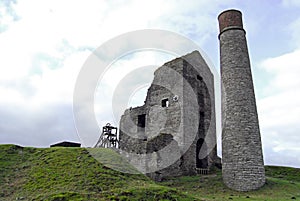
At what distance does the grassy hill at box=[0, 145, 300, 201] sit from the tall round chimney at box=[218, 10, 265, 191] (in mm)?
919

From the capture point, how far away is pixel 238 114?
18.0m

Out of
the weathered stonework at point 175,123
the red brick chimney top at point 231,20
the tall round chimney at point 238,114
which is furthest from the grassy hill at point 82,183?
the red brick chimney top at point 231,20

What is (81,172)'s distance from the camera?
12977 mm

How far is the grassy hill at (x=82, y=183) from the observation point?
11.1 metres

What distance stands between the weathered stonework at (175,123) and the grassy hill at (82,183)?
2523 mm

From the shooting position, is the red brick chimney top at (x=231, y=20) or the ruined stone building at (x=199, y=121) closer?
the ruined stone building at (x=199, y=121)

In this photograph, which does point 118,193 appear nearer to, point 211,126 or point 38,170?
point 38,170

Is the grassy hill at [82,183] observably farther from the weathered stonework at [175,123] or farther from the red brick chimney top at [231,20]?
the red brick chimney top at [231,20]

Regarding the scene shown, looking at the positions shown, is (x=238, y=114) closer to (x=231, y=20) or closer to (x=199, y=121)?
(x=199, y=121)

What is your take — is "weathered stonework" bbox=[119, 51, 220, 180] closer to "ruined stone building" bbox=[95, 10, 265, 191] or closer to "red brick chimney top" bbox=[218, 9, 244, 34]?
"ruined stone building" bbox=[95, 10, 265, 191]

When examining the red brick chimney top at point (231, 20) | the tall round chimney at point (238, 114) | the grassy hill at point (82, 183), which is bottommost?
the grassy hill at point (82, 183)

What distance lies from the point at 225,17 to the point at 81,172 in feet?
47.5

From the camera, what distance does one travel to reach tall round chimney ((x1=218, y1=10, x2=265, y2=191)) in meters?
17.0

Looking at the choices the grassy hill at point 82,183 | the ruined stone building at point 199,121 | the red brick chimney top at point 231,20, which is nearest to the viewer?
the grassy hill at point 82,183
